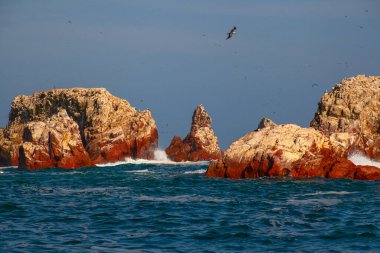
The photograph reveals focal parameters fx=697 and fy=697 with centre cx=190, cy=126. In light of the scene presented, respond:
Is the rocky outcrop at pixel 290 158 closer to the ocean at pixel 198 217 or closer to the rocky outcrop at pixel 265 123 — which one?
the ocean at pixel 198 217

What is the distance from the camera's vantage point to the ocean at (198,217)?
27500 millimetres

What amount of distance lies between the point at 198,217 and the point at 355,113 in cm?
4600

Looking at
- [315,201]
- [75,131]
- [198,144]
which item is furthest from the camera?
[198,144]

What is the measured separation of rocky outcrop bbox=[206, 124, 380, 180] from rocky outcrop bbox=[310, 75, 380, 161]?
54.3 feet

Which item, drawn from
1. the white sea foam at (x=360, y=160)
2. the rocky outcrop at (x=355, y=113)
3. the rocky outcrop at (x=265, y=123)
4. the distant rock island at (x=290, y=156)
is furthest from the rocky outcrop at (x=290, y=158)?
the rocky outcrop at (x=265, y=123)

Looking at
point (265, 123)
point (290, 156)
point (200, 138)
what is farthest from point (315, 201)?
point (265, 123)

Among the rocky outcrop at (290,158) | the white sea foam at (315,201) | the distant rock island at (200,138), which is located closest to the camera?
the white sea foam at (315,201)

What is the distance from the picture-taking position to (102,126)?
353ft

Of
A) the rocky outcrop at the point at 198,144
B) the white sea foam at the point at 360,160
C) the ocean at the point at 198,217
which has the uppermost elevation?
the rocky outcrop at the point at 198,144

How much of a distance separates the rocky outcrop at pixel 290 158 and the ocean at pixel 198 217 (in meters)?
1.74

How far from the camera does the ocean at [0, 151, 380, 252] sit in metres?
27.5

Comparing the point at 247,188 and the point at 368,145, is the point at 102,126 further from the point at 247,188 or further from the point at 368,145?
the point at 247,188

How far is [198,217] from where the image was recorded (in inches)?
1366

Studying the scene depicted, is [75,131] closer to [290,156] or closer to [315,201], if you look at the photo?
[290,156]
